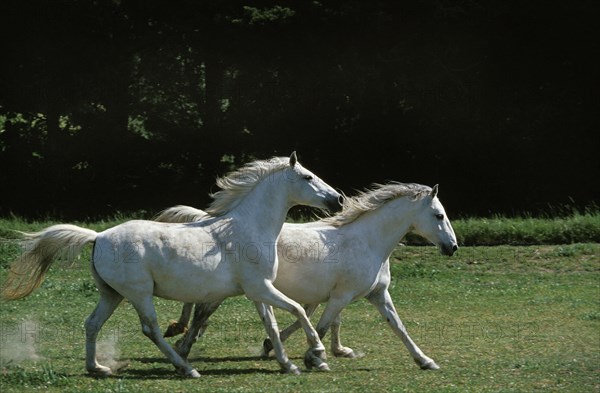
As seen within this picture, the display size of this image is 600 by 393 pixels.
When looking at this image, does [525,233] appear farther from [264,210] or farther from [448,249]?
[264,210]

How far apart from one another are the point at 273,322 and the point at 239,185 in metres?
1.52

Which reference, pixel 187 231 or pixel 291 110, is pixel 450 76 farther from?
pixel 187 231

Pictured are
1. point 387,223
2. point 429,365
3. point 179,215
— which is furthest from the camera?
point 179,215

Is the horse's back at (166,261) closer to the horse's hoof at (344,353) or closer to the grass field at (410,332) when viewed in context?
the grass field at (410,332)

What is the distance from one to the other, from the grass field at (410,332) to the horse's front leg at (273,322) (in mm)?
255

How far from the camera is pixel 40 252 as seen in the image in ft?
36.3

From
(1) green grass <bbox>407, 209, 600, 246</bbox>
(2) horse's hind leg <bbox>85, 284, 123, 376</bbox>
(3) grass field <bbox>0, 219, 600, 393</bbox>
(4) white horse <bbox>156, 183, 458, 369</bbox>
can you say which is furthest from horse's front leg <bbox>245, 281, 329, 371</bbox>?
(1) green grass <bbox>407, 209, 600, 246</bbox>

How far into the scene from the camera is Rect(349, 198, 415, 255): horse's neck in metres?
12.4

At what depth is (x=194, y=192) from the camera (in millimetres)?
26391

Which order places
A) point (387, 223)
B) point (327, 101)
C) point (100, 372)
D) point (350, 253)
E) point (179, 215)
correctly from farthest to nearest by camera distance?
point (327, 101)
point (179, 215)
point (387, 223)
point (350, 253)
point (100, 372)

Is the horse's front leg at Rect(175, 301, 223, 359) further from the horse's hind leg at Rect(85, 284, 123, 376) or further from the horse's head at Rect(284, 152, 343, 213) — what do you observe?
the horse's head at Rect(284, 152, 343, 213)

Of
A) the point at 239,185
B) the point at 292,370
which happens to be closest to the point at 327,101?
the point at 239,185

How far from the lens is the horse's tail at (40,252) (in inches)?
433

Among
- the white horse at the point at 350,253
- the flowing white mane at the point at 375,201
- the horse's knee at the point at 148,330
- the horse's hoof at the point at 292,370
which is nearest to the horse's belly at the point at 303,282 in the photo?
the white horse at the point at 350,253
